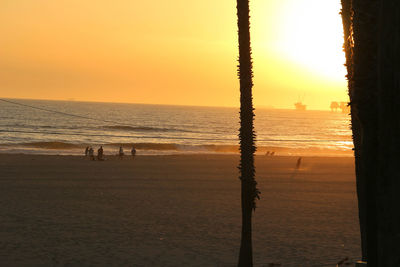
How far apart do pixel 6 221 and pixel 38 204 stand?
313 cm

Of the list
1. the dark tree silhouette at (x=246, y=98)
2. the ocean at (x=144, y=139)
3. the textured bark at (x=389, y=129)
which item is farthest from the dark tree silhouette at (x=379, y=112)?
the ocean at (x=144, y=139)

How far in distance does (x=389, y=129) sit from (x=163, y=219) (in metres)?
14.3

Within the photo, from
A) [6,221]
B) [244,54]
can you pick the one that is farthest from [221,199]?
[244,54]

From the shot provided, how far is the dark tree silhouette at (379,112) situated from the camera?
123 inches

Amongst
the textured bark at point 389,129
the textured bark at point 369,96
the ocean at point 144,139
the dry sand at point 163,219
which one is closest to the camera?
the textured bark at point 389,129

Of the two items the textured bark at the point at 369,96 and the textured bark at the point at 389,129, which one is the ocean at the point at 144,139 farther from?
the textured bark at the point at 389,129

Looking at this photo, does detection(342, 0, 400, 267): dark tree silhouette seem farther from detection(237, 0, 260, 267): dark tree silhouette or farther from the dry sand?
the dry sand

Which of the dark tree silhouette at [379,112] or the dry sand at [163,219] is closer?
the dark tree silhouette at [379,112]

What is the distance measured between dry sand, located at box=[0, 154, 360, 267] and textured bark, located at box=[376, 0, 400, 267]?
366 inches

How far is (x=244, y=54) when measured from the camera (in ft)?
31.3

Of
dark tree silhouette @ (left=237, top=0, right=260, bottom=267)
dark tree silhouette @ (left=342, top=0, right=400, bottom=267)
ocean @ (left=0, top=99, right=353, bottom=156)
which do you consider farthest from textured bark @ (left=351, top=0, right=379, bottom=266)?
ocean @ (left=0, top=99, right=353, bottom=156)

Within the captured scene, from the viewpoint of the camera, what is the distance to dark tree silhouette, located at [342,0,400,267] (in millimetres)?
3121

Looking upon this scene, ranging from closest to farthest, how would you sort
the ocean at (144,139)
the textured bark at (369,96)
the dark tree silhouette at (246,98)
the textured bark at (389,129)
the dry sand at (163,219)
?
the textured bark at (389,129), the textured bark at (369,96), the dark tree silhouette at (246,98), the dry sand at (163,219), the ocean at (144,139)

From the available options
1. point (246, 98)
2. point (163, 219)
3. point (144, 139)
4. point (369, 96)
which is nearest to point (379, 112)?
point (369, 96)
